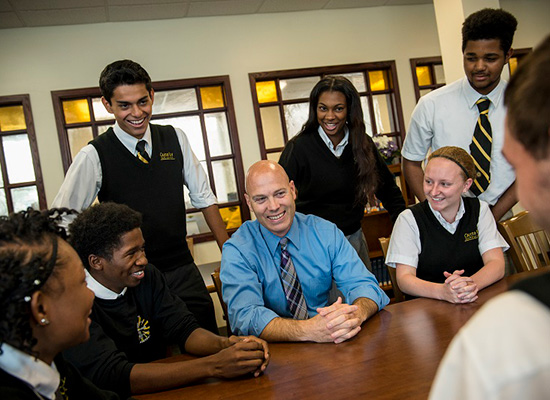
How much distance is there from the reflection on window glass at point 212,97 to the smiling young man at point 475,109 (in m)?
2.98

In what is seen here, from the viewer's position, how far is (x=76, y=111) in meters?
5.00

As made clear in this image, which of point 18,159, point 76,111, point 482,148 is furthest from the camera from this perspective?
point 76,111

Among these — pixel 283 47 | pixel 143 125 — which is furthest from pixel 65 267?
pixel 283 47

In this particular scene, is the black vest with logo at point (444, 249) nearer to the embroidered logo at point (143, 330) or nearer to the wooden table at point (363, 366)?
the wooden table at point (363, 366)

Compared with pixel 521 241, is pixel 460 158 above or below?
above

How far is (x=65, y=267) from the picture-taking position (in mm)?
1007

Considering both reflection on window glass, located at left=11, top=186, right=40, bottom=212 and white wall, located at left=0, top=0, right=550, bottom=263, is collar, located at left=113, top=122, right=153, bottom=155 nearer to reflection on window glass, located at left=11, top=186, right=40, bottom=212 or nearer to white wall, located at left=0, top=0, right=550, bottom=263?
white wall, located at left=0, top=0, right=550, bottom=263

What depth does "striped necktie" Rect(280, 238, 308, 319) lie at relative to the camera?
1839mm

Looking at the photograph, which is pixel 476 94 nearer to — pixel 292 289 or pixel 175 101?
pixel 292 289

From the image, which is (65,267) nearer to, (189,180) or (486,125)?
(189,180)

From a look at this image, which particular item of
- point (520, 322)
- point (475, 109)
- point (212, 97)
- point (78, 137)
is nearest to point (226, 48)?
point (212, 97)

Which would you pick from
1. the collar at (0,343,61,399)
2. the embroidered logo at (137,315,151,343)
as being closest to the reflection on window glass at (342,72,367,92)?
the embroidered logo at (137,315,151,343)

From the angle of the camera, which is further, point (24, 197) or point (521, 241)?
point (24, 197)

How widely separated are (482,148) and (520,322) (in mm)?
2318
